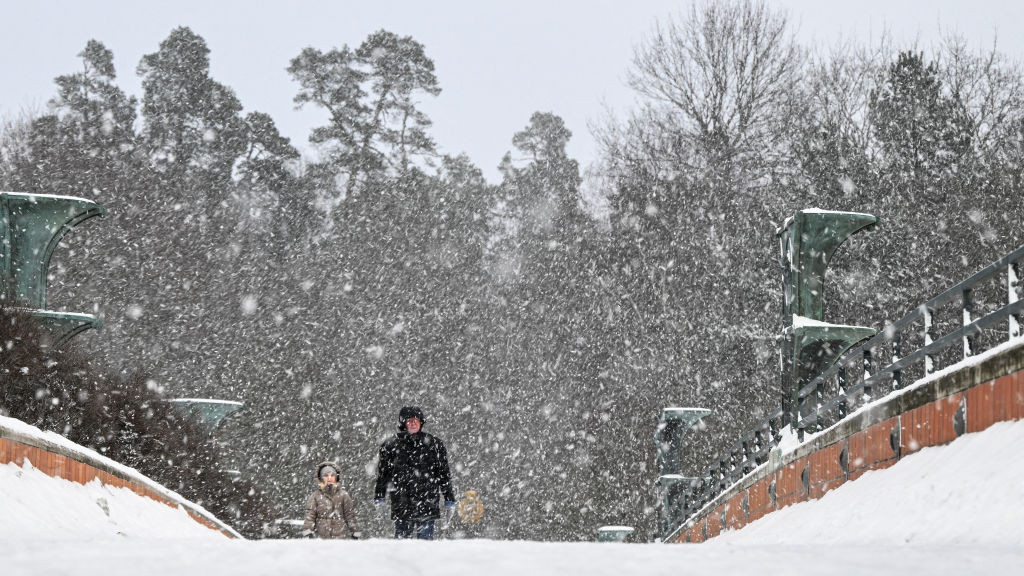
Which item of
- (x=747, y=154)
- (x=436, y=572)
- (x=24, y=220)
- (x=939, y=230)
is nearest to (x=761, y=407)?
(x=939, y=230)

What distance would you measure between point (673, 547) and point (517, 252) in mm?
56859

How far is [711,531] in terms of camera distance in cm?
1836

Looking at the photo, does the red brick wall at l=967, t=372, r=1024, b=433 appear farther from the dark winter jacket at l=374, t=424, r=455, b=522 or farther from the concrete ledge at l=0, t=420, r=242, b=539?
the concrete ledge at l=0, t=420, r=242, b=539

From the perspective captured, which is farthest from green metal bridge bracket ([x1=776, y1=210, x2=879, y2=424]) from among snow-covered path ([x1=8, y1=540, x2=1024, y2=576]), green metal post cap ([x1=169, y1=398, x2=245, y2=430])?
green metal post cap ([x1=169, y1=398, x2=245, y2=430])

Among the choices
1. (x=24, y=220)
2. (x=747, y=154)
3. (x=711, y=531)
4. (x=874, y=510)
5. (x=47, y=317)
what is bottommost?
(x=711, y=531)

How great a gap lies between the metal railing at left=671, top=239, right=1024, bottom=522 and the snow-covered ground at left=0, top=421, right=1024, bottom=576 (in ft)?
3.07

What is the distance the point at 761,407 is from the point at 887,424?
68.4 ft

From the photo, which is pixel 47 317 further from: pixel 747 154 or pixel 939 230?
pixel 747 154

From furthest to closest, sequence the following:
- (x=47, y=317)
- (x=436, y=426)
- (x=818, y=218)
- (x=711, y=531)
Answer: (x=436, y=426) < (x=711, y=531) < (x=818, y=218) < (x=47, y=317)

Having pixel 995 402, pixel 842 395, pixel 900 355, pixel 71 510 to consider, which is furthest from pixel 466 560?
pixel 842 395

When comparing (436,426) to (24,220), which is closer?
(24,220)

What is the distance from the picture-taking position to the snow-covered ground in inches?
194

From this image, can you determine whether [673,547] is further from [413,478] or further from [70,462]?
[70,462]

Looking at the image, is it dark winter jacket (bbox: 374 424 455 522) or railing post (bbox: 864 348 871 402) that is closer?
dark winter jacket (bbox: 374 424 455 522)
